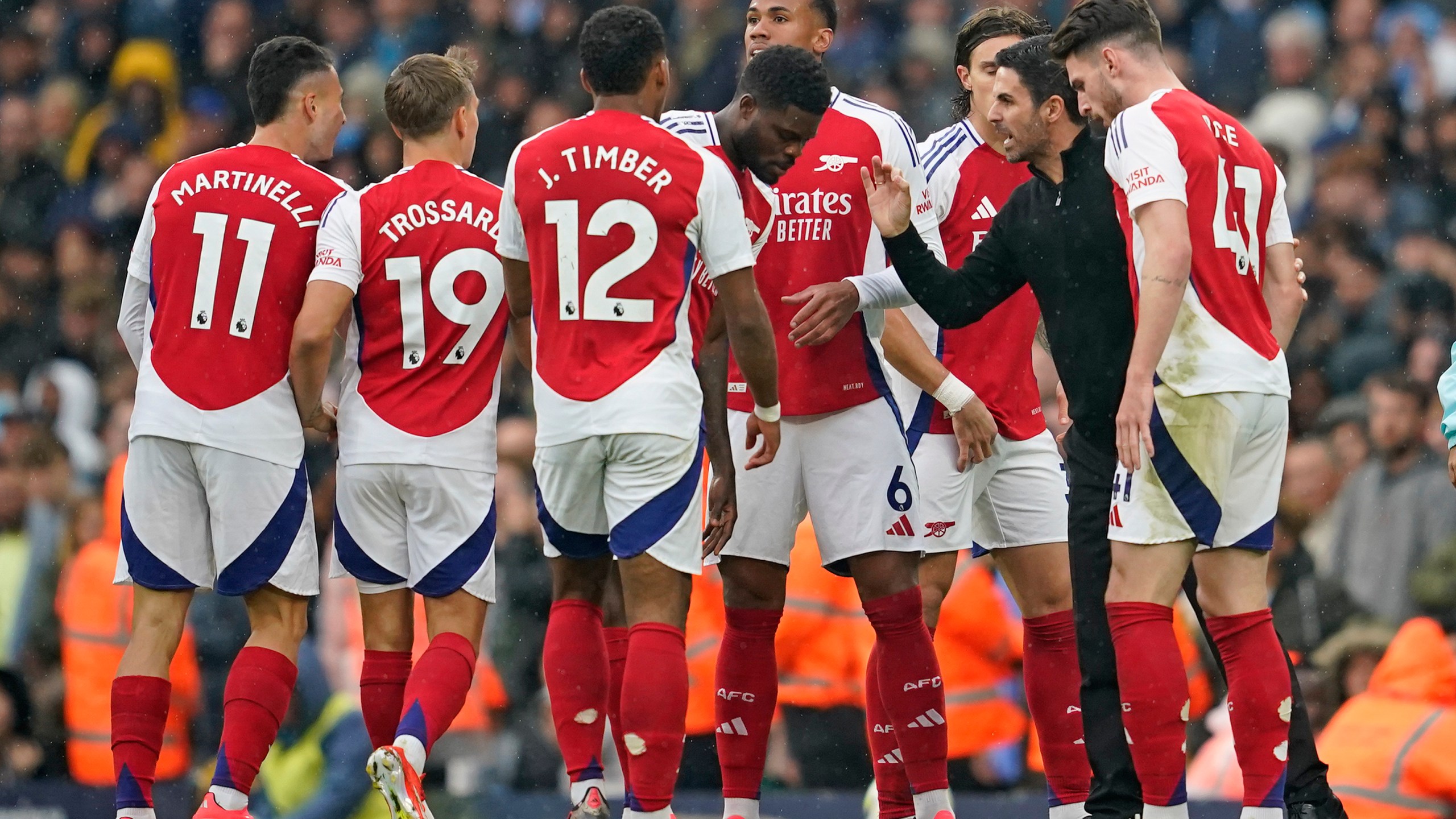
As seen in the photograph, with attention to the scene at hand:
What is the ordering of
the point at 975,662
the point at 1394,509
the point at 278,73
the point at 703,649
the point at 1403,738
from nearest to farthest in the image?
the point at 278,73 → the point at 1403,738 → the point at 975,662 → the point at 703,649 → the point at 1394,509

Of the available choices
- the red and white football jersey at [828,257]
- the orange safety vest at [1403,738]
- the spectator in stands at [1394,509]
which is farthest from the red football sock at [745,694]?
the spectator in stands at [1394,509]

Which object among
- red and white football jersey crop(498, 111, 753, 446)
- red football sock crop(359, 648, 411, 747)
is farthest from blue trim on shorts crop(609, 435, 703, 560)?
red football sock crop(359, 648, 411, 747)

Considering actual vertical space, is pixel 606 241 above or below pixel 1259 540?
above

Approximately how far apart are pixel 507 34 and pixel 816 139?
31.2 ft

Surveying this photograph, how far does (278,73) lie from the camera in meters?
6.29

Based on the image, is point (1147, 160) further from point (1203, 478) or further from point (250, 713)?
point (250, 713)

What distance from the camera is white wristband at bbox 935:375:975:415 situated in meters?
6.39

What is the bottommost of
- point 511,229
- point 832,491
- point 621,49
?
point 832,491

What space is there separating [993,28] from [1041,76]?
3.69ft

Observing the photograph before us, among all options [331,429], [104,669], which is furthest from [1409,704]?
[104,669]

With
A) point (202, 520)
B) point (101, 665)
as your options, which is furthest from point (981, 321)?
point (101, 665)

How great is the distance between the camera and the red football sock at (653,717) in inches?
211

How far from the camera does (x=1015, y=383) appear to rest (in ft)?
21.9

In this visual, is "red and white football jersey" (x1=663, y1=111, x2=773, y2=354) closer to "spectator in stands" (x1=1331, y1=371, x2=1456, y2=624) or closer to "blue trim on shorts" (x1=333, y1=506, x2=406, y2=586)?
"blue trim on shorts" (x1=333, y1=506, x2=406, y2=586)
